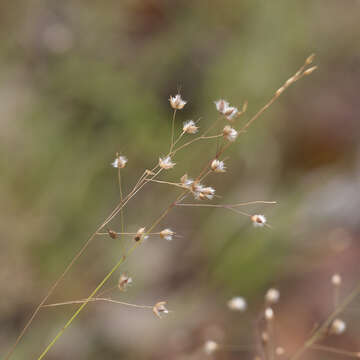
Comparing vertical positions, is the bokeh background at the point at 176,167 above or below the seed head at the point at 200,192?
above

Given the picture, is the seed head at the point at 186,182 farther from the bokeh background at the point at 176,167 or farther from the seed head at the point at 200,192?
the bokeh background at the point at 176,167

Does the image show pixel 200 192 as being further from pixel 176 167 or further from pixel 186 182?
pixel 176 167

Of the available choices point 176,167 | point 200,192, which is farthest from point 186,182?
point 176,167

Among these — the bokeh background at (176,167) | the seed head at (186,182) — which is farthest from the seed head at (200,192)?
the bokeh background at (176,167)

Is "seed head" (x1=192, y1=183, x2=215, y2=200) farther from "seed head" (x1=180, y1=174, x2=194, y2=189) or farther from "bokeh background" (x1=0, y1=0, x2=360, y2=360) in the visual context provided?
"bokeh background" (x1=0, y1=0, x2=360, y2=360)

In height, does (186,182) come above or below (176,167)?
below

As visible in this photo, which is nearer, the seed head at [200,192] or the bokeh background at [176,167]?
the seed head at [200,192]

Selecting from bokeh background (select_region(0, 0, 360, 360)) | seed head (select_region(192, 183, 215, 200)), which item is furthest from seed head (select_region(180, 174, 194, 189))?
Answer: bokeh background (select_region(0, 0, 360, 360))

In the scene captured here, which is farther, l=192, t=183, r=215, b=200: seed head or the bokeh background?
the bokeh background

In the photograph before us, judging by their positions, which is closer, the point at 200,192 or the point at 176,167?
the point at 200,192
